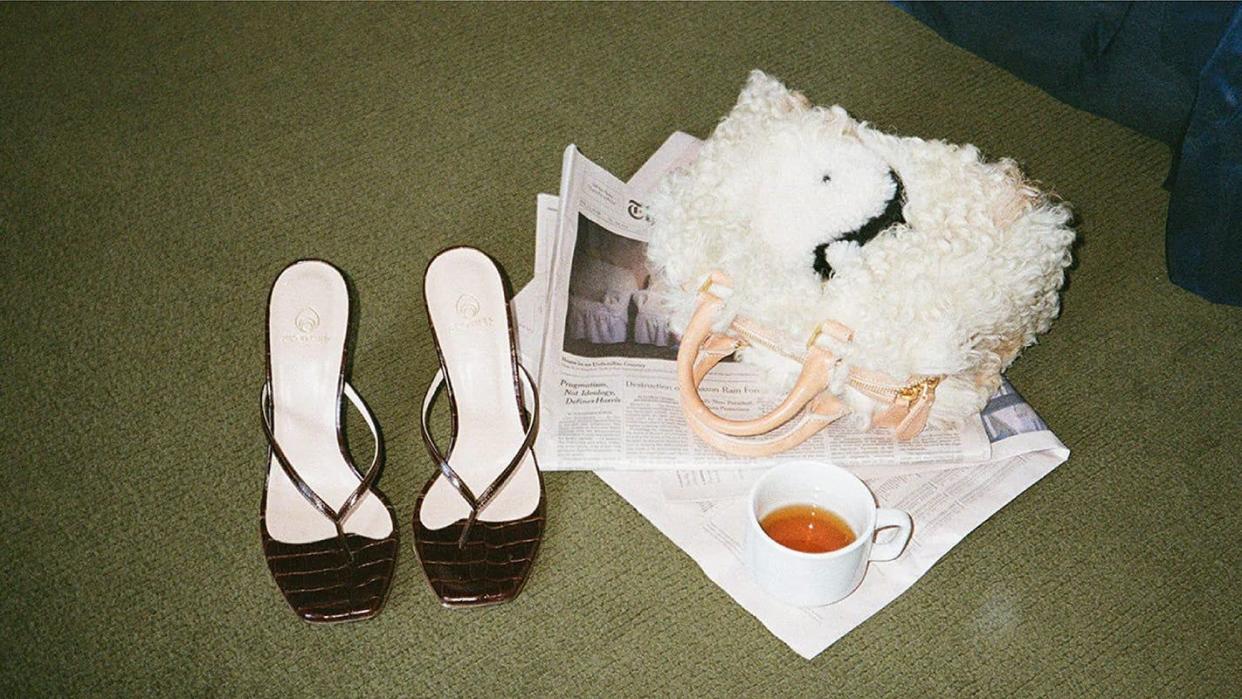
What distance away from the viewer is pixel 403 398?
3.78 feet

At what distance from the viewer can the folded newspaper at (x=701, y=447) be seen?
1.00 m

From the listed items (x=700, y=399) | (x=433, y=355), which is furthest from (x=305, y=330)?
(x=700, y=399)

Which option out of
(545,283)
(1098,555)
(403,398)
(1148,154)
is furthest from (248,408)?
(1148,154)

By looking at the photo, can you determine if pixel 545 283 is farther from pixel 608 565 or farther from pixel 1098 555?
pixel 1098 555

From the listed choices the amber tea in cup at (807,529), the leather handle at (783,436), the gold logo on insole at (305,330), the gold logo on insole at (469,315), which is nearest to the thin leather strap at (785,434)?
the leather handle at (783,436)

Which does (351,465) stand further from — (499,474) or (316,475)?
(499,474)

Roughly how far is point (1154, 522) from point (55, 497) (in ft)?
3.74

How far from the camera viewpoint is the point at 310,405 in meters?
1.08

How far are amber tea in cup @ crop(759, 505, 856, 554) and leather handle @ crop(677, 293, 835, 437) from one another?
0.31 ft

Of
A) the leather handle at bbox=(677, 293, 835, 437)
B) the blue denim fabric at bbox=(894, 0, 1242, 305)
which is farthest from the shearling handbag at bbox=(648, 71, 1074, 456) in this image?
the blue denim fabric at bbox=(894, 0, 1242, 305)

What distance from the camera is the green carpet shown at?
0.96m

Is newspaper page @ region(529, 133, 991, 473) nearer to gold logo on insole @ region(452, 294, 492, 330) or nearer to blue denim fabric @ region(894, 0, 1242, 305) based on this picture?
gold logo on insole @ region(452, 294, 492, 330)

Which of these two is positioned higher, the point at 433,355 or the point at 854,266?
the point at 854,266

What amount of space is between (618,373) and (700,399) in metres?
0.13
